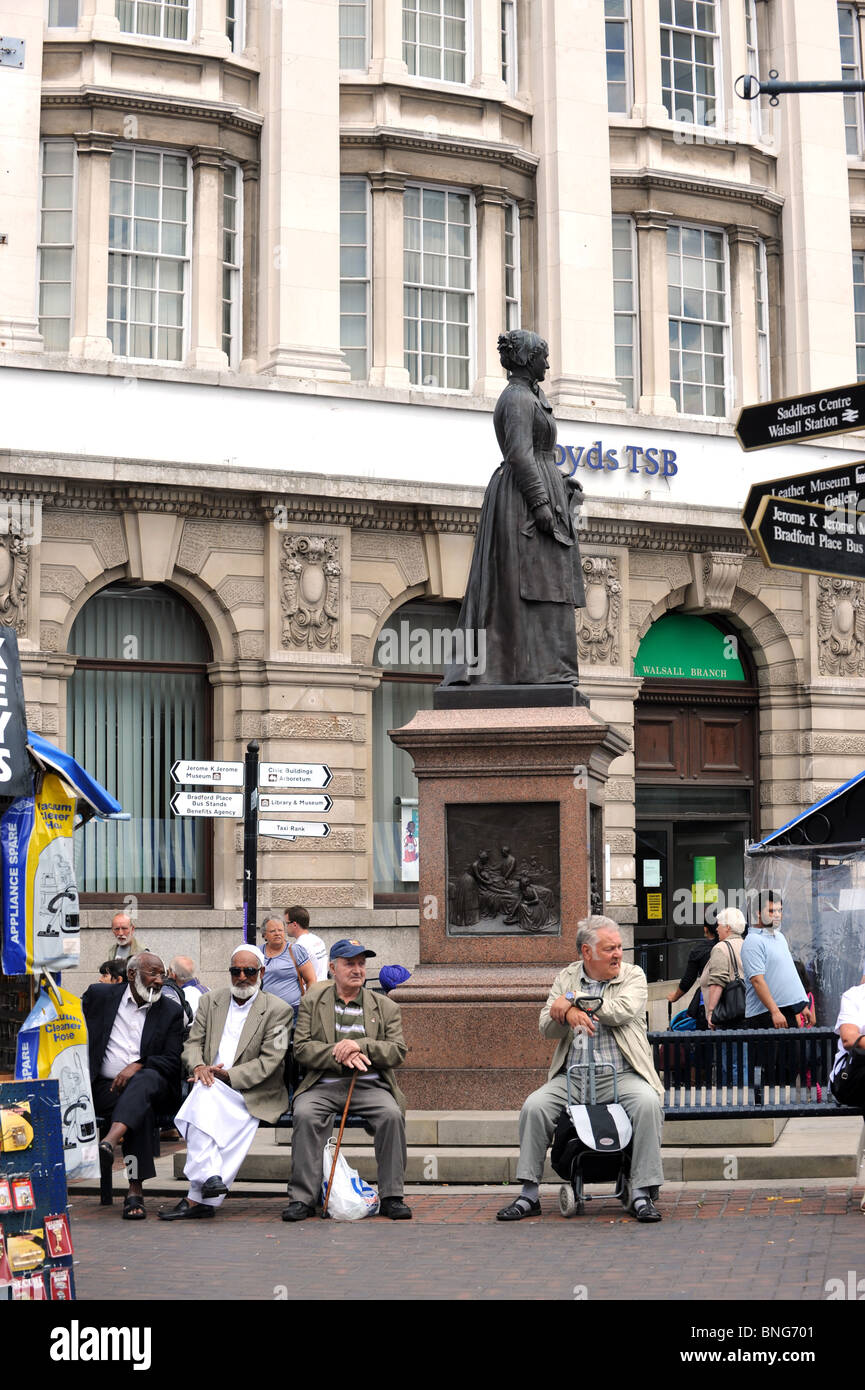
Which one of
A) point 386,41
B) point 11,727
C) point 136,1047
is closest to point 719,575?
point 386,41

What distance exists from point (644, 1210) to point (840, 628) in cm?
1951

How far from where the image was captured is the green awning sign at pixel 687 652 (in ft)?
93.4

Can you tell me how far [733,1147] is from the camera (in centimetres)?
1266

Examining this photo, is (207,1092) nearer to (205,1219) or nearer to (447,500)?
(205,1219)

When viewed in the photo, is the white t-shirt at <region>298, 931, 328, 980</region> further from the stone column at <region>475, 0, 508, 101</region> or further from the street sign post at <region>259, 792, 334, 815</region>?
the stone column at <region>475, 0, 508, 101</region>

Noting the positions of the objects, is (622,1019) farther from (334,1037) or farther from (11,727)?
(11,727)

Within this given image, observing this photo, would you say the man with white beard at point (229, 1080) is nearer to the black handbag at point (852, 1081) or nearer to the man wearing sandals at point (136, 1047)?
the man wearing sandals at point (136, 1047)

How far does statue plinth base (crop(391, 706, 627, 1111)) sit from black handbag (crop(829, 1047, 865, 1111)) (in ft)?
7.40

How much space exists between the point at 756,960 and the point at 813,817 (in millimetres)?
3060

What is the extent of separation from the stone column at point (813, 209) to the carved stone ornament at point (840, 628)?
3243 mm

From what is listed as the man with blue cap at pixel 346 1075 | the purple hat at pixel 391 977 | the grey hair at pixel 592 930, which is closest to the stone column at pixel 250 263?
the purple hat at pixel 391 977

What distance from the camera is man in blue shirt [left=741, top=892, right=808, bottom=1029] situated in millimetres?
15750
